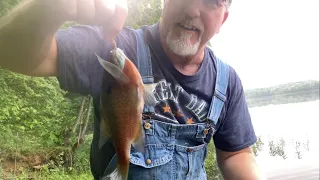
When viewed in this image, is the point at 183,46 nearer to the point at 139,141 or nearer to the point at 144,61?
the point at 144,61

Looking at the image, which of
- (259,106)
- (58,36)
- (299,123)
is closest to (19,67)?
(58,36)

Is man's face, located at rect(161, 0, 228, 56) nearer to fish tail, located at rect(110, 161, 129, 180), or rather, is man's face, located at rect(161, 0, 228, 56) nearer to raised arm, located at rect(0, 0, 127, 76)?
raised arm, located at rect(0, 0, 127, 76)

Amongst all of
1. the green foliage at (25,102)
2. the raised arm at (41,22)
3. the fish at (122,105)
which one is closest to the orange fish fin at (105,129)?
the fish at (122,105)

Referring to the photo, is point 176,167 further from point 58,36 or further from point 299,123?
point 299,123

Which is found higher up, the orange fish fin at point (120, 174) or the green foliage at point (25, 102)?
the orange fish fin at point (120, 174)

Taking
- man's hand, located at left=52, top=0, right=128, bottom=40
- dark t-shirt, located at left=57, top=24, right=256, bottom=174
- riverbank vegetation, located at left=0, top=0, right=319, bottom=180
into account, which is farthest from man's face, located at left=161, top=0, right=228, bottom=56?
riverbank vegetation, located at left=0, top=0, right=319, bottom=180

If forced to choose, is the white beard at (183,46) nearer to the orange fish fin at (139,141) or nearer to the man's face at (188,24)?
the man's face at (188,24)

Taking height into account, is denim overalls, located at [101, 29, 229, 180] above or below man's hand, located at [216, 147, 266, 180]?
above
